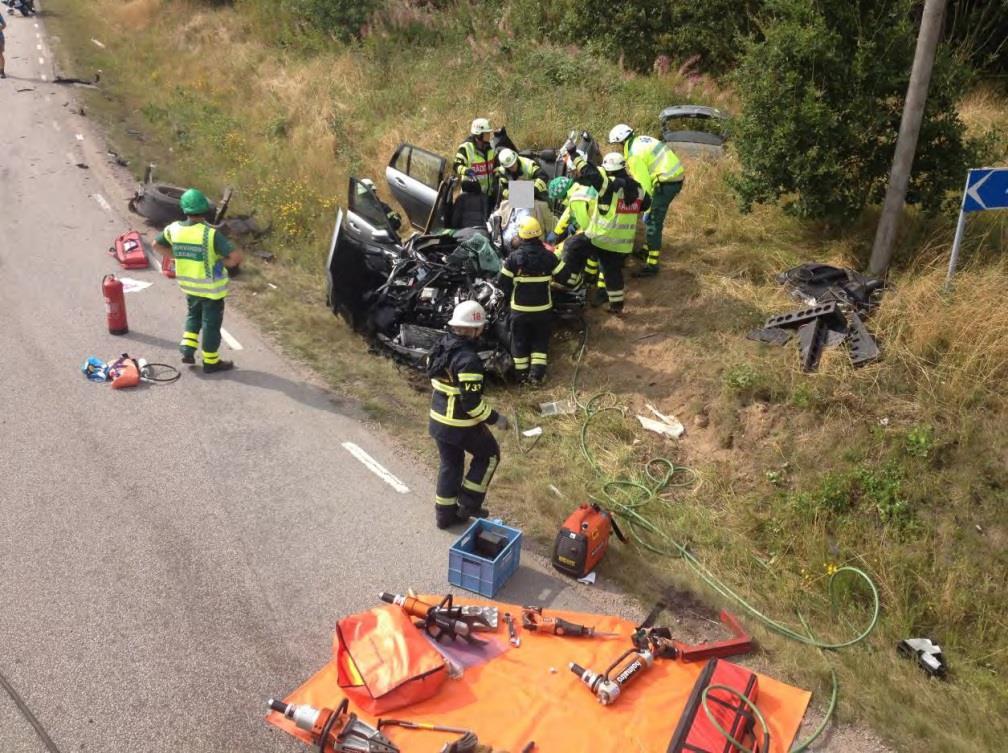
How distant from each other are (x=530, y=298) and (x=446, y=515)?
2.86 m

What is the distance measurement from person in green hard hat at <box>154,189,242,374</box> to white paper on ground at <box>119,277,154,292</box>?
241 centimetres

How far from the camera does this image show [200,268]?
867cm

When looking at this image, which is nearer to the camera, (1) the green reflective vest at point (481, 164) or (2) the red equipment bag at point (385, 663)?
(2) the red equipment bag at point (385, 663)

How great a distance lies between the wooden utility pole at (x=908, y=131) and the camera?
7.46m

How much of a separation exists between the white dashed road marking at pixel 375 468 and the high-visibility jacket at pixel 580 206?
Result: 3726mm

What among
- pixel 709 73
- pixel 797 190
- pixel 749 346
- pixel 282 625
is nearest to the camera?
pixel 282 625

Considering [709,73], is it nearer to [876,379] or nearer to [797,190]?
[797,190]

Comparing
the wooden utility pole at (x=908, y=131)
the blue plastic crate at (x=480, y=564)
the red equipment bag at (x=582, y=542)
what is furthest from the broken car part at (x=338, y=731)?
the wooden utility pole at (x=908, y=131)

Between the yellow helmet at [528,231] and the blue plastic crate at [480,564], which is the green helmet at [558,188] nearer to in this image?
the yellow helmet at [528,231]

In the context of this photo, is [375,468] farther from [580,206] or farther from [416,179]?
[416,179]

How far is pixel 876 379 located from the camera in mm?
7160

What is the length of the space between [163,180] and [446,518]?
463 inches

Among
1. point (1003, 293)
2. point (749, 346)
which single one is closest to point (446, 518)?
point (749, 346)

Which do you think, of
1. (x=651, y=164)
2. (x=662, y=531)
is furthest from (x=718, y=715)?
(x=651, y=164)
